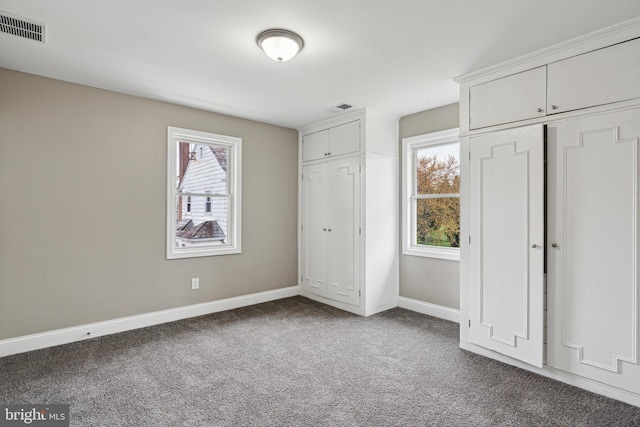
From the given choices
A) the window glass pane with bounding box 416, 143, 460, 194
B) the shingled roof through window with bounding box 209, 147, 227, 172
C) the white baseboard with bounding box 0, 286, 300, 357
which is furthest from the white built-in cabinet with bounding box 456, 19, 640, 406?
the shingled roof through window with bounding box 209, 147, 227, 172

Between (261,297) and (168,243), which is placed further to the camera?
(261,297)

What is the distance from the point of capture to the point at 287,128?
A: 16.2 feet

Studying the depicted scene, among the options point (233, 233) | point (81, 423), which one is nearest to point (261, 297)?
point (233, 233)

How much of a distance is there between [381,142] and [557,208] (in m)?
2.13

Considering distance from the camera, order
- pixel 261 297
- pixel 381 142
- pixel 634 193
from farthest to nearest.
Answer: pixel 261 297 → pixel 381 142 → pixel 634 193

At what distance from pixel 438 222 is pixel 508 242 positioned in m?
1.33

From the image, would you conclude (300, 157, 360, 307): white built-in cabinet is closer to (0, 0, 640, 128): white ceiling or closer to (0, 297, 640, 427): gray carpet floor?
(0, 297, 640, 427): gray carpet floor

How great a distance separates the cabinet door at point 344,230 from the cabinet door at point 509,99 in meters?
1.53

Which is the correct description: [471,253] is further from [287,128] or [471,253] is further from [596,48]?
[287,128]

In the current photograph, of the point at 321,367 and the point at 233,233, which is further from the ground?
the point at 233,233

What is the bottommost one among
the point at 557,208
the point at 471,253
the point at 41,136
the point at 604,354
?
the point at 604,354

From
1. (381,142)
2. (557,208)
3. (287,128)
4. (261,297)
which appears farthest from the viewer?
(287,128)

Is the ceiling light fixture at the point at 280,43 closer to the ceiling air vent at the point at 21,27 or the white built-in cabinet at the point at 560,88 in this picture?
the ceiling air vent at the point at 21,27

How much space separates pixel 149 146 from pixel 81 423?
2630mm
